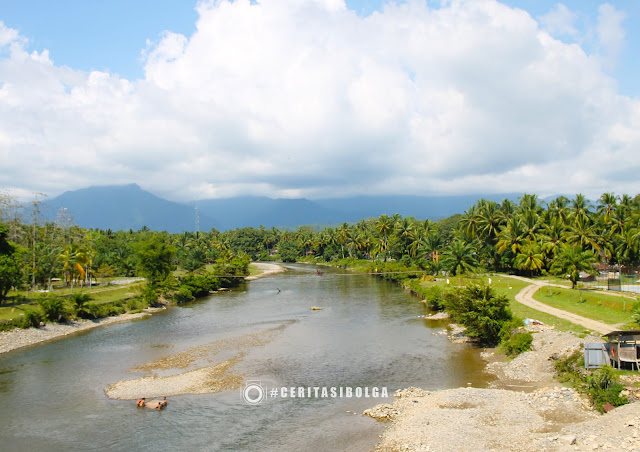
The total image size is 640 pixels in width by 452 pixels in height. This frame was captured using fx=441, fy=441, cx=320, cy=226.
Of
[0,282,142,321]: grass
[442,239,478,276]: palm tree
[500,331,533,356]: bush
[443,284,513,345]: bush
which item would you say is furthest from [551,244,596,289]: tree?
[0,282,142,321]: grass

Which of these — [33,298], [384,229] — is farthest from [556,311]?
[384,229]

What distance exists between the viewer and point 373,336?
1676 inches

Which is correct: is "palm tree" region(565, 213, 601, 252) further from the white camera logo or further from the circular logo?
the circular logo

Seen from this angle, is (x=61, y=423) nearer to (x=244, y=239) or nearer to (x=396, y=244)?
(x=396, y=244)

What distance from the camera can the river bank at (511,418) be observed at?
17.9 m

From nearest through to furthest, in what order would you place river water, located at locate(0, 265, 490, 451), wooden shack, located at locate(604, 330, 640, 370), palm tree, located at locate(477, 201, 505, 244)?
river water, located at locate(0, 265, 490, 451) → wooden shack, located at locate(604, 330, 640, 370) → palm tree, located at locate(477, 201, 505, 244)

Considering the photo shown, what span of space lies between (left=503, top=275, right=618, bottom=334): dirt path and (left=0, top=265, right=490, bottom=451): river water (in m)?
8.72

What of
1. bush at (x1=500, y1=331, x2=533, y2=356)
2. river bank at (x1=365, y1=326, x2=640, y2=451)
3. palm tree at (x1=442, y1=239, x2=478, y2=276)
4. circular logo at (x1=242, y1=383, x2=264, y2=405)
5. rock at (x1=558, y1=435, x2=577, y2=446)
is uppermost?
palm tree at (x1=442, y1=239, x2=478, y2=276)

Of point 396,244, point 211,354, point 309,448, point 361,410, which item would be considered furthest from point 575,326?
point 396,244

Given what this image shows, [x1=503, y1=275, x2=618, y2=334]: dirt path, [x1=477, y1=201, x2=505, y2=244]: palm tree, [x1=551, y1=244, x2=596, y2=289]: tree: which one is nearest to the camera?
[x1=503, y1=275, x2=618, y2=334]: dirt path

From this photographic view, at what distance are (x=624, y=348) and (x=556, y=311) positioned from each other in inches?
682

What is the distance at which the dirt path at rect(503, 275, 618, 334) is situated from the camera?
106ft

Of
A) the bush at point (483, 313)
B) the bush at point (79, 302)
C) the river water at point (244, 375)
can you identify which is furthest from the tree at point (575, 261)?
the bush at point (79, 302)

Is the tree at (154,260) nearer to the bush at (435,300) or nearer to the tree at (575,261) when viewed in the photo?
the bush at (435,300)
